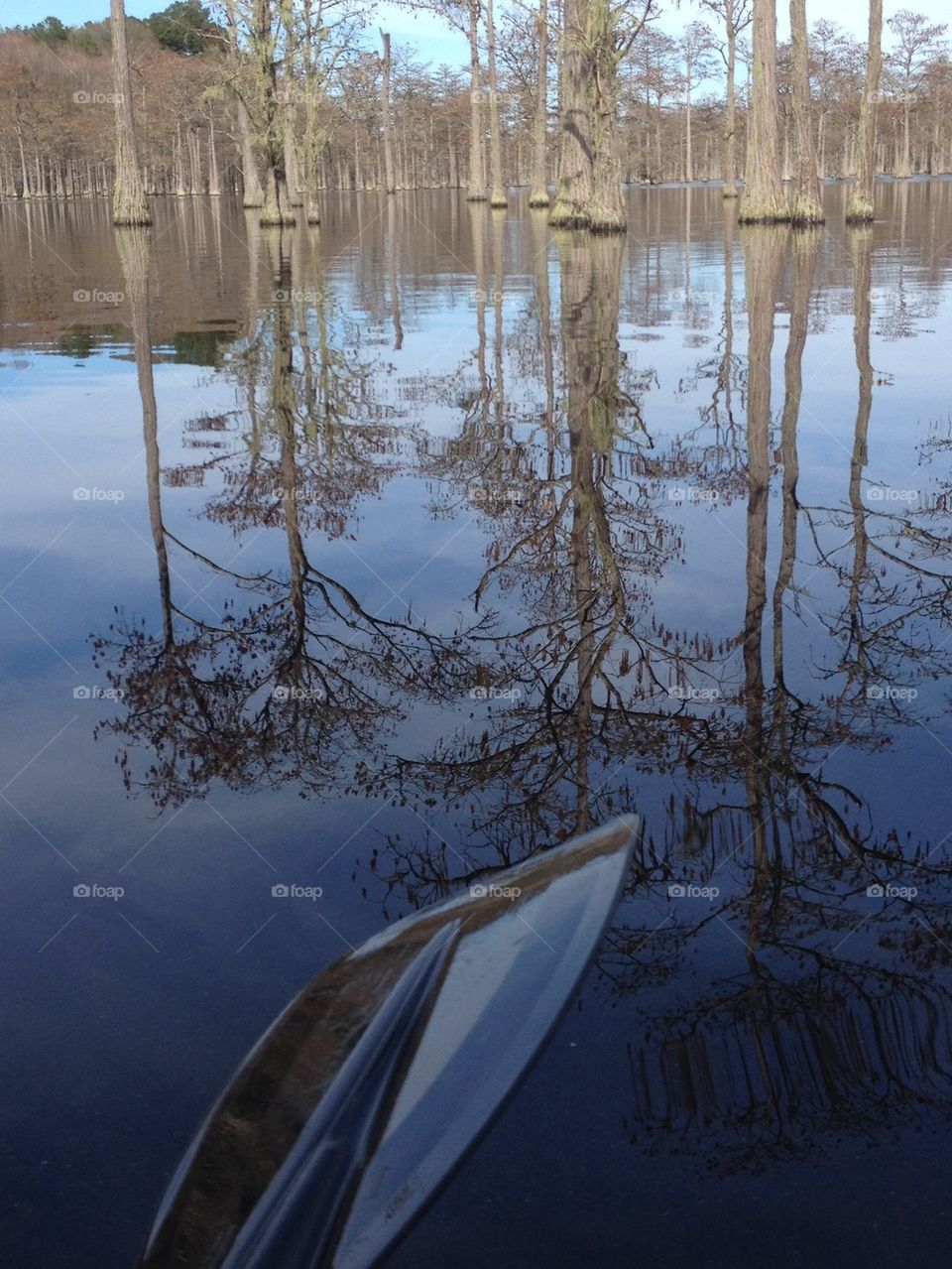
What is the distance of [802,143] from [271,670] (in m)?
22.7

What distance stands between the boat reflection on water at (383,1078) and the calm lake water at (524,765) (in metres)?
0.06

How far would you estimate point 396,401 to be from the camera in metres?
8.56

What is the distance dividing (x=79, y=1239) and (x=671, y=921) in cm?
124

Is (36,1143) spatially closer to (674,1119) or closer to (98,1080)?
(98,1080)

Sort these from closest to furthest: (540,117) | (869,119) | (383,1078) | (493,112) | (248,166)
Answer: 1. (383,1078)
2. (869,119)
3. (540,117)
4. (493,112)
5. (248,166)

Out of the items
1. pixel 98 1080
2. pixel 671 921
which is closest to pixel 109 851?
pixel 98 1080

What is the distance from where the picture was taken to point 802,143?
936 inches

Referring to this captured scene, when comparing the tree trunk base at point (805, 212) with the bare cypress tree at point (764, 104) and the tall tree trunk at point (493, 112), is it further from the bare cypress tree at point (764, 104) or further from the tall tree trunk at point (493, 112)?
the tall tree trunk at point (493, 112)

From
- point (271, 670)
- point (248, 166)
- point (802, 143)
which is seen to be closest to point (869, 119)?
point (802, 143)

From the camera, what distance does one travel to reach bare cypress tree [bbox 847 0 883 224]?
24.5m

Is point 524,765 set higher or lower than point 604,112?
lower

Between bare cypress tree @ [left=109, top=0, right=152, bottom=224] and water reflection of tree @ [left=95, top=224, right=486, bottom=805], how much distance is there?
23618 millimetres

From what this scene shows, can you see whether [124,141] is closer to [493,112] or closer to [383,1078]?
[493,112]

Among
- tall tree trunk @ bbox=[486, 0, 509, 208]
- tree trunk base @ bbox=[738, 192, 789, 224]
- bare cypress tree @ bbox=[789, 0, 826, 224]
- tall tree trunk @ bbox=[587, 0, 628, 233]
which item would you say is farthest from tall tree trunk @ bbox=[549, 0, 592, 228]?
tall tree trunk @ bbox=[486, 0, 509, 208]
